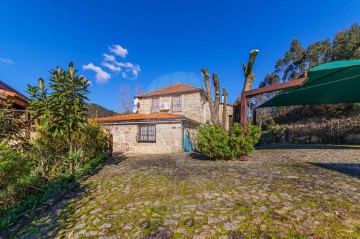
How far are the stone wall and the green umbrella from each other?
20.6 feet

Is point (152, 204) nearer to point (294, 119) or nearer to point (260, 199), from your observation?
point (260, 199)

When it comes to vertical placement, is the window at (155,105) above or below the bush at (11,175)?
above

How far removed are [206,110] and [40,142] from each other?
15731mm

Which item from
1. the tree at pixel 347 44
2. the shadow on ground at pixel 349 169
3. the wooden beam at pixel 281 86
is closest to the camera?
the shadow on ground at pixel 349 169

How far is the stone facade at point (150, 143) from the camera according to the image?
11.5m

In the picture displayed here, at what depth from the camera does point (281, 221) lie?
2527 mm

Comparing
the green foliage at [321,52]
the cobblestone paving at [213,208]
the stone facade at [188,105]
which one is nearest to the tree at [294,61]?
the green foliage at [321,52]

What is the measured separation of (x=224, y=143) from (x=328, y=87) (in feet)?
21.4

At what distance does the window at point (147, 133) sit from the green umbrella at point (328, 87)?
7.71 metres

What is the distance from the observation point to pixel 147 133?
484 inches

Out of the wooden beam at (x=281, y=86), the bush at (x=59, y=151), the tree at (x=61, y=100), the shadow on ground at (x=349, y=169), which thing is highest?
the wooden beam at (x=281, y=86)

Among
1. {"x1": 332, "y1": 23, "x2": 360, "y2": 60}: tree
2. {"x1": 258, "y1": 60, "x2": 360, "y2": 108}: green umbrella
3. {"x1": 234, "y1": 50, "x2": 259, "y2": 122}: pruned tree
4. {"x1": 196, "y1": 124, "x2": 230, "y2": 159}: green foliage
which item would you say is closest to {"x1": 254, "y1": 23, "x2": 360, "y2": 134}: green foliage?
{"x1": 332, "y1": 23, "x2": 360, "y2": 60}: tree

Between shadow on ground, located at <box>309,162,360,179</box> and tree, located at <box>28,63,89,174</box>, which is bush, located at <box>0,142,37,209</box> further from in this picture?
shadow on ground, located at <box>309,162,360,179</box>

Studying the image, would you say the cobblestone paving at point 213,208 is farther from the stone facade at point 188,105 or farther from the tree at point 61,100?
the stone facade at point 188,105
